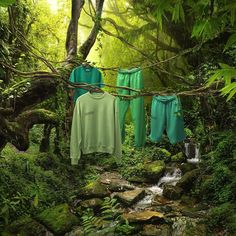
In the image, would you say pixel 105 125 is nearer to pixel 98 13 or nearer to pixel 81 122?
pixel 81 122

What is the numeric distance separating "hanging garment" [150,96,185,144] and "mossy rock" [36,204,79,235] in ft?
8.97

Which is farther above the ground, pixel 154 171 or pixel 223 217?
pixel 223 217

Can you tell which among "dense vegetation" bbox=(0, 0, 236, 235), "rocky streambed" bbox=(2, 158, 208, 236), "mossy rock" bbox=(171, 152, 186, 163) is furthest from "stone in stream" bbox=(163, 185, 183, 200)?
"mossy rock" bbox=(171, 152, 186, 163)

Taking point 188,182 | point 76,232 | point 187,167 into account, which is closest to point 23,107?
point 76,232

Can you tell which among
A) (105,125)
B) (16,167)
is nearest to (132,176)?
(16,167)

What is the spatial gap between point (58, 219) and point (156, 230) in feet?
6.61

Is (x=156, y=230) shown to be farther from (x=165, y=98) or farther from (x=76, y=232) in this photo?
(x=165, y=98)

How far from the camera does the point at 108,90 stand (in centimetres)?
688

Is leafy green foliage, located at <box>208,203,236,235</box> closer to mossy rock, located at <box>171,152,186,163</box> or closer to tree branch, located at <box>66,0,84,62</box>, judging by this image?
tree branch, located at <box>66,0,84,62</box>

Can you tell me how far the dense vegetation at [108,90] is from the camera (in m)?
4.16

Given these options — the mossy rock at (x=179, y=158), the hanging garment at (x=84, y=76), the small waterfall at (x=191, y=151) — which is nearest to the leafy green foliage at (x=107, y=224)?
the hanging garment at (x=84, y=76)

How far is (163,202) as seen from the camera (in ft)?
26.2

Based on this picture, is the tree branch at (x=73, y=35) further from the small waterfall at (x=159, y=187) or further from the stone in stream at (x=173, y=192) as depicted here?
the stone in stream at (x=173, y=192)

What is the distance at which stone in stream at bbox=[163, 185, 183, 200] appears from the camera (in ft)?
26.8
